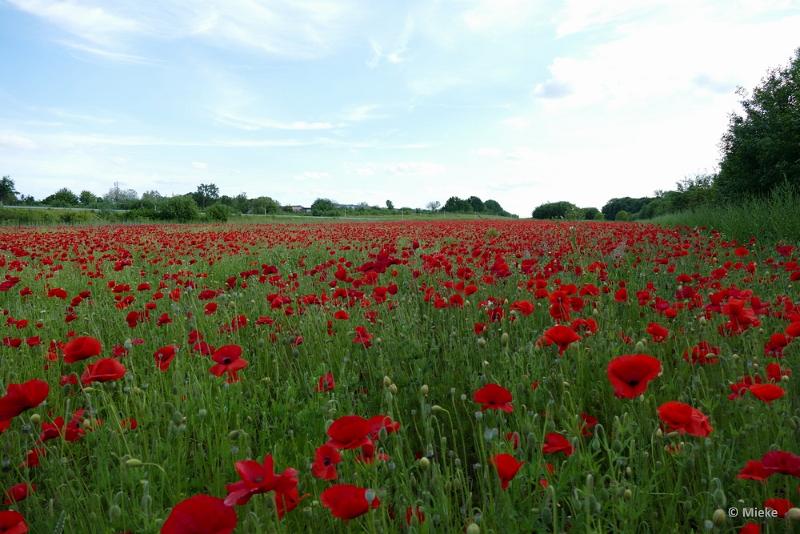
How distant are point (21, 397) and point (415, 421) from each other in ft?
5.06

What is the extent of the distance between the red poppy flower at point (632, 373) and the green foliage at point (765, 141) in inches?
897

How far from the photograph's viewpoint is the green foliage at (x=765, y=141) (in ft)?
65.8

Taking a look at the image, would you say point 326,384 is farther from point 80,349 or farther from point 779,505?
point 779,505

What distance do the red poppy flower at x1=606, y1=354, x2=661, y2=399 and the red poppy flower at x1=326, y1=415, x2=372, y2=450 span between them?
68 cm

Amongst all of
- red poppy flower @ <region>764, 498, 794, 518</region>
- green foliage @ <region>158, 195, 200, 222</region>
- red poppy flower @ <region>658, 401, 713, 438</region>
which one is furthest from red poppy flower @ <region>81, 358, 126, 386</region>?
green foliage @ <region>158, 195, 200, 222</region>

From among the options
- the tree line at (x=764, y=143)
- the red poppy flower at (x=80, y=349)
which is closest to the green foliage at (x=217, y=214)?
the tree line at (x=764, y=143)

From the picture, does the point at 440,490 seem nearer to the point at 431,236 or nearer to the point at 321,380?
the point at 321,380

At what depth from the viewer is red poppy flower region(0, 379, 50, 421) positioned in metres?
1.49

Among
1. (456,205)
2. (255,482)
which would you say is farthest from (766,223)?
(456,205)

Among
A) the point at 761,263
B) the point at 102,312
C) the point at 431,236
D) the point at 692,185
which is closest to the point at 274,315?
the point at 102,312

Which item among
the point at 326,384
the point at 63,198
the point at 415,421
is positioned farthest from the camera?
the point at 63,198

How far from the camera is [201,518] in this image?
3.26 feet

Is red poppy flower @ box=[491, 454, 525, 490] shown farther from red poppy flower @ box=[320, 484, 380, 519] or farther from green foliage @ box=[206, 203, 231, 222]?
green foliage @ box=[206, 203, 231, 222]

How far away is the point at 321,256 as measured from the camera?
929 centimetres
